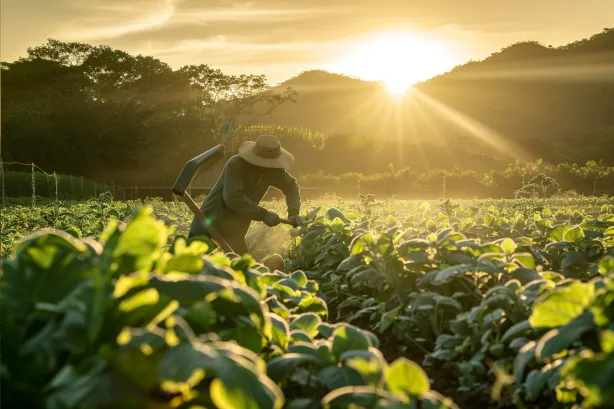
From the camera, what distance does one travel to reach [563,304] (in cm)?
183

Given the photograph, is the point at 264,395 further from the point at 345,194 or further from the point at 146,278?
the point at 345,194

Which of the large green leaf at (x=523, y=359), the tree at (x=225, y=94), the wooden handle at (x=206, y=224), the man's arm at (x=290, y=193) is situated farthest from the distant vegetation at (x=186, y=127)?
the large green leaf at (x=523, y=359)

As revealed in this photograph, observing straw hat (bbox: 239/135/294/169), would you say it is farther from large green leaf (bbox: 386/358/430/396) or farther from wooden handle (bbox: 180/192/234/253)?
large green leaf (bbox: 386/358/430/396)

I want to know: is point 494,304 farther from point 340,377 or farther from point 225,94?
point 225,94

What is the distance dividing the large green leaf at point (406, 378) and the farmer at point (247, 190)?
19.1ft

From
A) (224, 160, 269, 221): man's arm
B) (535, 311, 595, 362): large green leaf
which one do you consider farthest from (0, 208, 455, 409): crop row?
(224, 160, 269, 221): man's arm

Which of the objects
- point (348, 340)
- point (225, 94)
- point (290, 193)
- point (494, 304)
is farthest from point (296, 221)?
point (225, 94)

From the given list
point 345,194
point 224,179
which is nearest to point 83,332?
point 224,179

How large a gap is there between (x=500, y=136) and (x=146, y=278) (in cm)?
11272

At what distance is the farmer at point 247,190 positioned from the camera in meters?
7.41

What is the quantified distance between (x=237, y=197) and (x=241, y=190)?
6.1 inches

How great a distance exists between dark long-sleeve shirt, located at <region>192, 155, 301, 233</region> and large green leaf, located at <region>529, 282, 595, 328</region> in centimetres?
564

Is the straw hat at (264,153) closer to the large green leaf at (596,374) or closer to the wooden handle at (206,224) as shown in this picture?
the wooden handle at (206,224)

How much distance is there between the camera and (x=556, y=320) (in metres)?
1.87
